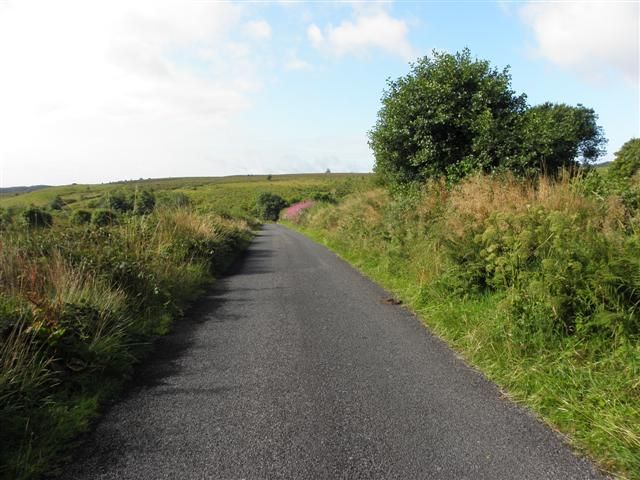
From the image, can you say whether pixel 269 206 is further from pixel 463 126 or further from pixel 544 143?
pixel 544 143

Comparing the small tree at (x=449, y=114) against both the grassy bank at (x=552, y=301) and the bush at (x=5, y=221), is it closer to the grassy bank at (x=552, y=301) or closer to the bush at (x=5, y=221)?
the grassy bank at (x=552, y=301)

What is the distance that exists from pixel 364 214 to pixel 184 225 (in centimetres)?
689

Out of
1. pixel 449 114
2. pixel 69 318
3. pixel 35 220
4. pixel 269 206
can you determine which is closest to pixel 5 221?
pixel 35 220

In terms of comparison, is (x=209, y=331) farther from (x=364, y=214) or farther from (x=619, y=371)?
(x=364, y=214)

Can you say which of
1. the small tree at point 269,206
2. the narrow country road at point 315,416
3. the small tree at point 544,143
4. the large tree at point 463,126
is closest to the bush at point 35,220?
the narrow country road at point 315,416

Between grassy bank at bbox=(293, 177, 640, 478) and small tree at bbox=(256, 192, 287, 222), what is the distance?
66.1 m

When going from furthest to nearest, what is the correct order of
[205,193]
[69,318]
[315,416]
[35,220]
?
[205,193] → [35,220] → [69,318] → [315,416]

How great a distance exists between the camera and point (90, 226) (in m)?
8.34

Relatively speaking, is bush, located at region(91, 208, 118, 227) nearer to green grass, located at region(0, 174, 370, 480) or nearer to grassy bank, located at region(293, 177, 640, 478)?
green grass, located at region(0, 174, 370, 480)

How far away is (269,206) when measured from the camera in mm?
74375

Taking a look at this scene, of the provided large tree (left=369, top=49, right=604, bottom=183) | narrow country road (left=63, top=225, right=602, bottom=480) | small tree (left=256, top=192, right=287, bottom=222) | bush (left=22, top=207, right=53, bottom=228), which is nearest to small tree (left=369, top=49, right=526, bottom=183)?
large tree (left=369, top=49, right=604, bottom=183)

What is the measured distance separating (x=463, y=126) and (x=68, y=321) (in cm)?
1059

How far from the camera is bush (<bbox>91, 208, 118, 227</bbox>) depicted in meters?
9.26

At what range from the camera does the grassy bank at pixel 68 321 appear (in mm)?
3385
